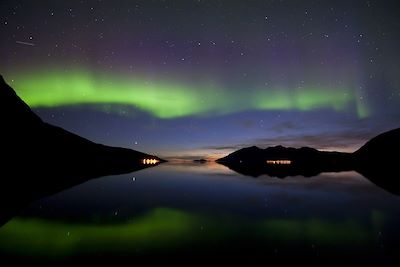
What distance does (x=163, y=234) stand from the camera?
12.4m

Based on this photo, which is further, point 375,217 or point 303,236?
point 375,217

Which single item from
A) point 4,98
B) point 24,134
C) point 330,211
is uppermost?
point 4,98

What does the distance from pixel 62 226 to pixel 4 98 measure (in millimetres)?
217506

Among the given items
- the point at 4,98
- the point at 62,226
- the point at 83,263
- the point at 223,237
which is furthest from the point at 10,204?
the point at 4,98

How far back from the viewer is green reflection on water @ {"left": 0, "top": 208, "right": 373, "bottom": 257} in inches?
408

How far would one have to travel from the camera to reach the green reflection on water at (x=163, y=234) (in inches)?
408

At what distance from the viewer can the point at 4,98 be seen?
192 metres

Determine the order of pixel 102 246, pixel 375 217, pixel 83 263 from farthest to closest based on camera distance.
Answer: pixel 375 217 < pixel 102 246 < pixel 83 263

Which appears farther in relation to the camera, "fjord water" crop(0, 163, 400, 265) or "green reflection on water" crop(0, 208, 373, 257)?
"green reflection on water" crop(0, 208, 373, 257)

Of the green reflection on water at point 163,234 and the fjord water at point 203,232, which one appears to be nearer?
the fjord water at point 203,232

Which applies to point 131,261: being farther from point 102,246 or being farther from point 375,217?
point 375,217

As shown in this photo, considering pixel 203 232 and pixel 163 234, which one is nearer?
pixel 163 234

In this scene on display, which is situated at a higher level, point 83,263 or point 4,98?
point 4,98

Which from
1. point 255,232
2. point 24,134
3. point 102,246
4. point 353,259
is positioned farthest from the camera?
point 24,134
